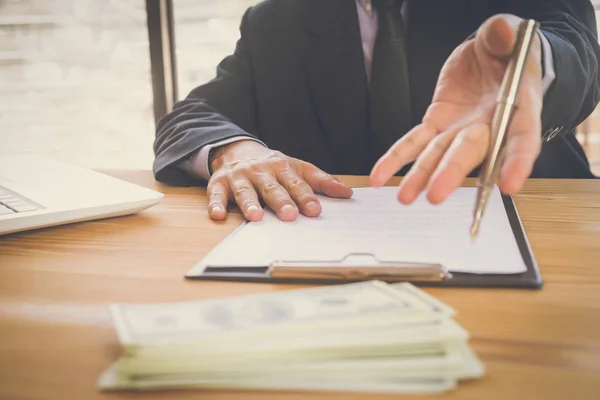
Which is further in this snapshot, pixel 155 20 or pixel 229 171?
pixel 155 20

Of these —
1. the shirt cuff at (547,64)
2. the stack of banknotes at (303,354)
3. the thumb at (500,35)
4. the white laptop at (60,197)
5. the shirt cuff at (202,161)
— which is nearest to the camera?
the stack of banknotes at (303,354)

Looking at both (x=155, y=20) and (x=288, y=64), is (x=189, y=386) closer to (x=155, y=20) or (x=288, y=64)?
(x=288, y=64)

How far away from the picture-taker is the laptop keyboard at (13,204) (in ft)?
2.46

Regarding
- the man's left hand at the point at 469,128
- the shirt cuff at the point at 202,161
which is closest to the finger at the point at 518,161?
the man's left hand at the point at 469,128

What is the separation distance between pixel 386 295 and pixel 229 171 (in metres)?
0.52

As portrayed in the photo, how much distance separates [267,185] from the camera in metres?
0.82

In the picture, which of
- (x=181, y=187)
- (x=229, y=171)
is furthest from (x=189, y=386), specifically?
(x=181, y=187)

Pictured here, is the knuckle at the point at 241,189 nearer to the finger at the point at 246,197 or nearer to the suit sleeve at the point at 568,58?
the finger at the point at 246,197

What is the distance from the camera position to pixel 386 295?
1.41 feet

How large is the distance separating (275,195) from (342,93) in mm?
633

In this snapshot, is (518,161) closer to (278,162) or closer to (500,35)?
(500,35)

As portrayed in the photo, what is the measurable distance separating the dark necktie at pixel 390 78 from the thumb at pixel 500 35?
0.61 m

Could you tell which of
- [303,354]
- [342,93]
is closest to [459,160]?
[303,354]

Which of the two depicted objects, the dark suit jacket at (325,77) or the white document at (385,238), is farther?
the dark suit jacket at (325,77)
